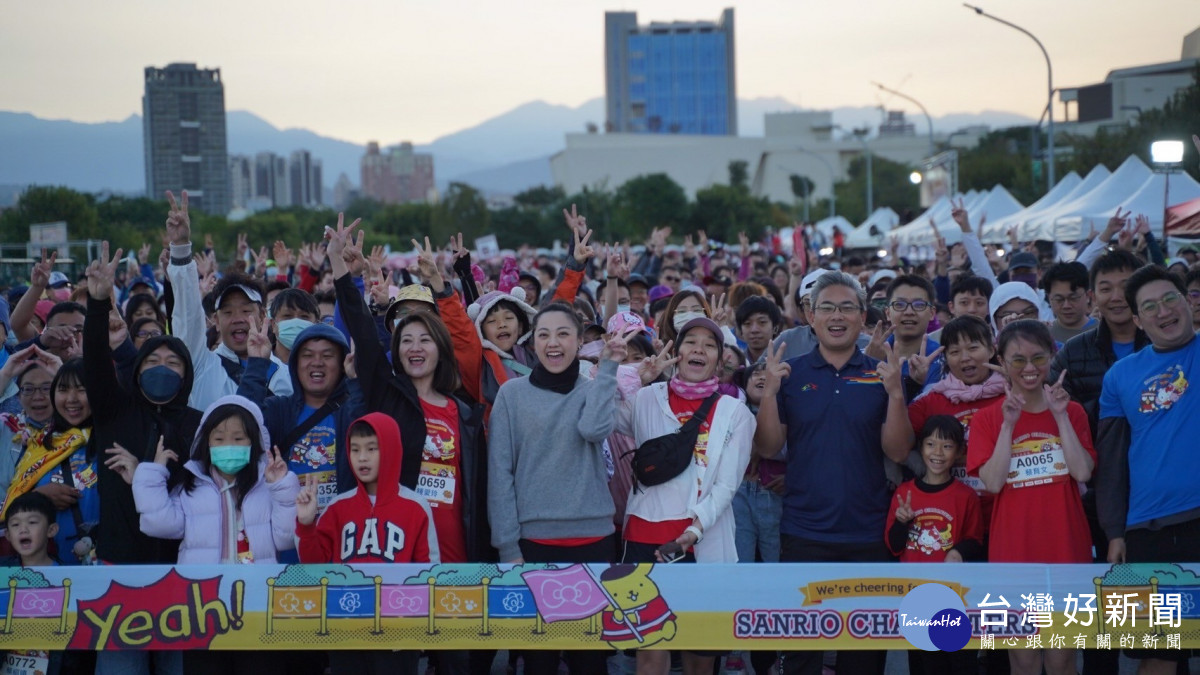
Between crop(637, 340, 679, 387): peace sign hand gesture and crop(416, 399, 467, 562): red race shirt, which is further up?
crop(637, 340, 679, 387): peace sign hand gesture

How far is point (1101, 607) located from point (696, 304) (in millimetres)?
3250

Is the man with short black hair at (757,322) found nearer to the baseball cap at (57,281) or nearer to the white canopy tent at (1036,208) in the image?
the baseball cap at (57,281)

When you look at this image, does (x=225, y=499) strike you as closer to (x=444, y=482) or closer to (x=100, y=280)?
(x=444, y=482)

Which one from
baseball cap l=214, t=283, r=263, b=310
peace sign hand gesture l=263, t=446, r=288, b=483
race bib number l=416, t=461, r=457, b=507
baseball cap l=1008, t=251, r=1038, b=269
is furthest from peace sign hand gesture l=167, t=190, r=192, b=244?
baseball cap l=1008, t=251, r=1038, b=269

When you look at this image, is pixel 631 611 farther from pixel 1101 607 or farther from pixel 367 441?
pixel 1101 607

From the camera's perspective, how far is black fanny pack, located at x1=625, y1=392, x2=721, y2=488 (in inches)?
205

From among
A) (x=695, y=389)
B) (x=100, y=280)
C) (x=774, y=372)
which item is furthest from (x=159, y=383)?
(x=774, y=372)

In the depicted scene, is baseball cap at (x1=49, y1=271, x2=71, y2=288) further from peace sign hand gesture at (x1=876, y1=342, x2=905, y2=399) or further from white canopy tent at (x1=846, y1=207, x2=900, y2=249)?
white canopy tent at (x1=846, y1=207, x2=900, y2=249)

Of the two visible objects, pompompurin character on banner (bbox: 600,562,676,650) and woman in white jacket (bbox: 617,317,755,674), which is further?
woman in white jacket (bbox: 617,317,755,674)

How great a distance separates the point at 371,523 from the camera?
5004 millimetres

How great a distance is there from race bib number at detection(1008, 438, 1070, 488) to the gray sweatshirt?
1.83 metres

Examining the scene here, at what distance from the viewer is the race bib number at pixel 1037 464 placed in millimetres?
5105

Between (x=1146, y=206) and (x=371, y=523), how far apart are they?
1624cm

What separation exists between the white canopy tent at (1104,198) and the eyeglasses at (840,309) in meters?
15.4
